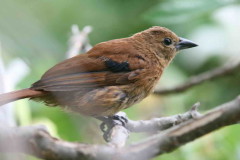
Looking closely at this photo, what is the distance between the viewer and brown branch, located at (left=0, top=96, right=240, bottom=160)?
1.70m

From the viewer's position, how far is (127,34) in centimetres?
565

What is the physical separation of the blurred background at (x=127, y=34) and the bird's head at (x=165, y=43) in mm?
129

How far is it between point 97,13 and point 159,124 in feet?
8.11

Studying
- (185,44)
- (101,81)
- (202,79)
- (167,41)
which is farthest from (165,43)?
(101,81)

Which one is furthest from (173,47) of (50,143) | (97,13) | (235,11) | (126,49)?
(50,143)

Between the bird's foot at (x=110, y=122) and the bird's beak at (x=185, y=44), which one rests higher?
the bird's beak at (x=185, y=44)

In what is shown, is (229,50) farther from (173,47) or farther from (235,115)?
(235,115)

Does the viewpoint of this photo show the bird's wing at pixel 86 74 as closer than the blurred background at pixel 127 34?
No

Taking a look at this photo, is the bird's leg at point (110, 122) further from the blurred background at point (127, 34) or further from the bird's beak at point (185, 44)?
the bird's beak at point (185, 44)

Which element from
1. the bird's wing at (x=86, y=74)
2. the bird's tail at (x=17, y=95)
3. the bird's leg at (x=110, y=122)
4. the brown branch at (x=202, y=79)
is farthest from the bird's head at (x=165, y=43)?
the bird's tail at (x=17, y=95)

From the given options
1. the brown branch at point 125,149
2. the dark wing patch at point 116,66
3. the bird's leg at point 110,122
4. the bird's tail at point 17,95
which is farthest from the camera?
the dark wing patch at point 116,66

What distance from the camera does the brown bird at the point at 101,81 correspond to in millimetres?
3312

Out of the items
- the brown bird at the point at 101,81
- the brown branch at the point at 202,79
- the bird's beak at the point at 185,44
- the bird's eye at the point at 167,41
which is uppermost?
the bird's eye at the point at 167,41

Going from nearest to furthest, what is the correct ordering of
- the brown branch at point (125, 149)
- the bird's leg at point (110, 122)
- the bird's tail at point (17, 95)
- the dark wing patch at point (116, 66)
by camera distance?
the brown branch at point (125, 149) → the bird's tail at point (17, 95) → the bird's leg at point (110, 122) → the dark wing patch at point (116, 66)
